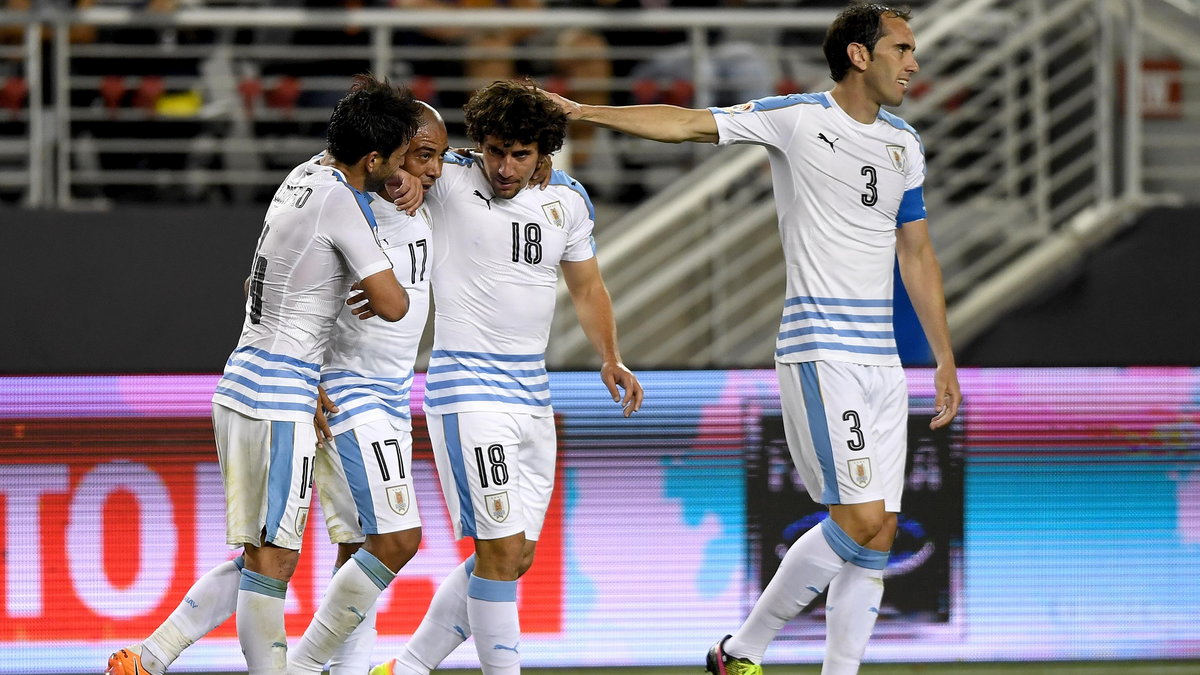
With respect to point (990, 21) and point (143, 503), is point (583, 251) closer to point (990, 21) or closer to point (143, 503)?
point (143, 503)

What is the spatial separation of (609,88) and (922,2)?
2622 mm

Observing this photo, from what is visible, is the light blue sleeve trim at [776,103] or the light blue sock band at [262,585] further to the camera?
the light blue sleeve trim at [776,103]

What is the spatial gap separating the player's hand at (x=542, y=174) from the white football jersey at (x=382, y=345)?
0.39 metres

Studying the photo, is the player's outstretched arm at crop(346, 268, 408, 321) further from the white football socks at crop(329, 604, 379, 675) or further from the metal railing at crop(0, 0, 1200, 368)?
the metal railing at crop(0, 0, 1200, 368)

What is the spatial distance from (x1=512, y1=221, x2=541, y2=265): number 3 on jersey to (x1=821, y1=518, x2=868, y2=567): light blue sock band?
140 cm

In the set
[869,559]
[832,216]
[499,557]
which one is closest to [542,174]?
[832,216]

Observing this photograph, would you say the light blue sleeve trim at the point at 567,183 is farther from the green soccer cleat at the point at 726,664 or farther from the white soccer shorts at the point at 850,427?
the green soccer cleat at the point at 726,664

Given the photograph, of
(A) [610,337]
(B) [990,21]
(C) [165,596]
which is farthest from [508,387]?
(B) [990,21]

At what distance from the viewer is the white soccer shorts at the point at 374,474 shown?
5262 mm

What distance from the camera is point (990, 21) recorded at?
30.1 feet

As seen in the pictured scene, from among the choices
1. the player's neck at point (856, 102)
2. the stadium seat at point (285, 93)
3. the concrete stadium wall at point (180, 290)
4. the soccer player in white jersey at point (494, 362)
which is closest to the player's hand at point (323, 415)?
the soccer player in white jersey at point (494, 362)

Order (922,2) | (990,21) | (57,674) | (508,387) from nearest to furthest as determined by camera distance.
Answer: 1. (508,387)
2. (57,674)
3. (990,21)
4. (922,2)

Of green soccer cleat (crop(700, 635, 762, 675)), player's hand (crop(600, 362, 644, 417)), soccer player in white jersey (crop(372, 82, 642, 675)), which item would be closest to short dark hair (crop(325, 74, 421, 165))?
soccer player in white jersey (crop(372, 82, 642, 675))

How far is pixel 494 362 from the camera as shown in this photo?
17.4 ft
